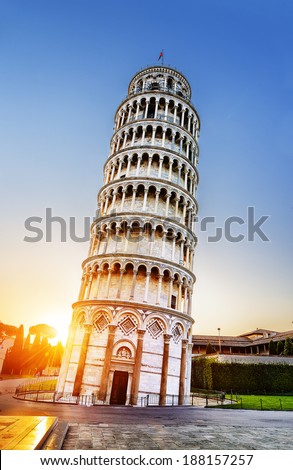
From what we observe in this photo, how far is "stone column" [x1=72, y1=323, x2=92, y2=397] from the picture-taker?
20753 millimetres

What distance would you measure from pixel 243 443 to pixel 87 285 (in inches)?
775

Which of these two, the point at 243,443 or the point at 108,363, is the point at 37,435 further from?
the point at 108,363

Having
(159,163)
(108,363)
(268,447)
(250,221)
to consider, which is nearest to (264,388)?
(108,363)

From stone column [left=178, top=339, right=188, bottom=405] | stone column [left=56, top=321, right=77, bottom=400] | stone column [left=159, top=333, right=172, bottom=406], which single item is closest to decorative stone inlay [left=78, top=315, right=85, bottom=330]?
stone column [left=56, top=321, right=77, bottom=400]

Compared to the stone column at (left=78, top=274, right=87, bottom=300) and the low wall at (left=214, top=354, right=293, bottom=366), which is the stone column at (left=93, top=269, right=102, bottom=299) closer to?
the stone column at (left=78, top=274, right=87, bottom=300)

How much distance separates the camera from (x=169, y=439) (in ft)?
23.7

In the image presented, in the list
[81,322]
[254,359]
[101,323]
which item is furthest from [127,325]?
[254,359]

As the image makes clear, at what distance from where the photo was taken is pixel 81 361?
2152cm

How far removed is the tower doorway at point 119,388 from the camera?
2045cm

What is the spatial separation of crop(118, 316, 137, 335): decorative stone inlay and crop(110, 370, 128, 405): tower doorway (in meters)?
2.83

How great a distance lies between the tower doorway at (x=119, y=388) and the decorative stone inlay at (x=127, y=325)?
112 inches

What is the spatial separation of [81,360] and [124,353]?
324 cm

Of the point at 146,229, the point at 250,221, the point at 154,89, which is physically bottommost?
the point at 250,221

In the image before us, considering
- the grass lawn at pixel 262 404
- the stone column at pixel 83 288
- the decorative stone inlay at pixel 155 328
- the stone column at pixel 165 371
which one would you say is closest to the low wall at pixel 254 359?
the grass lawn at pixel 262 404
